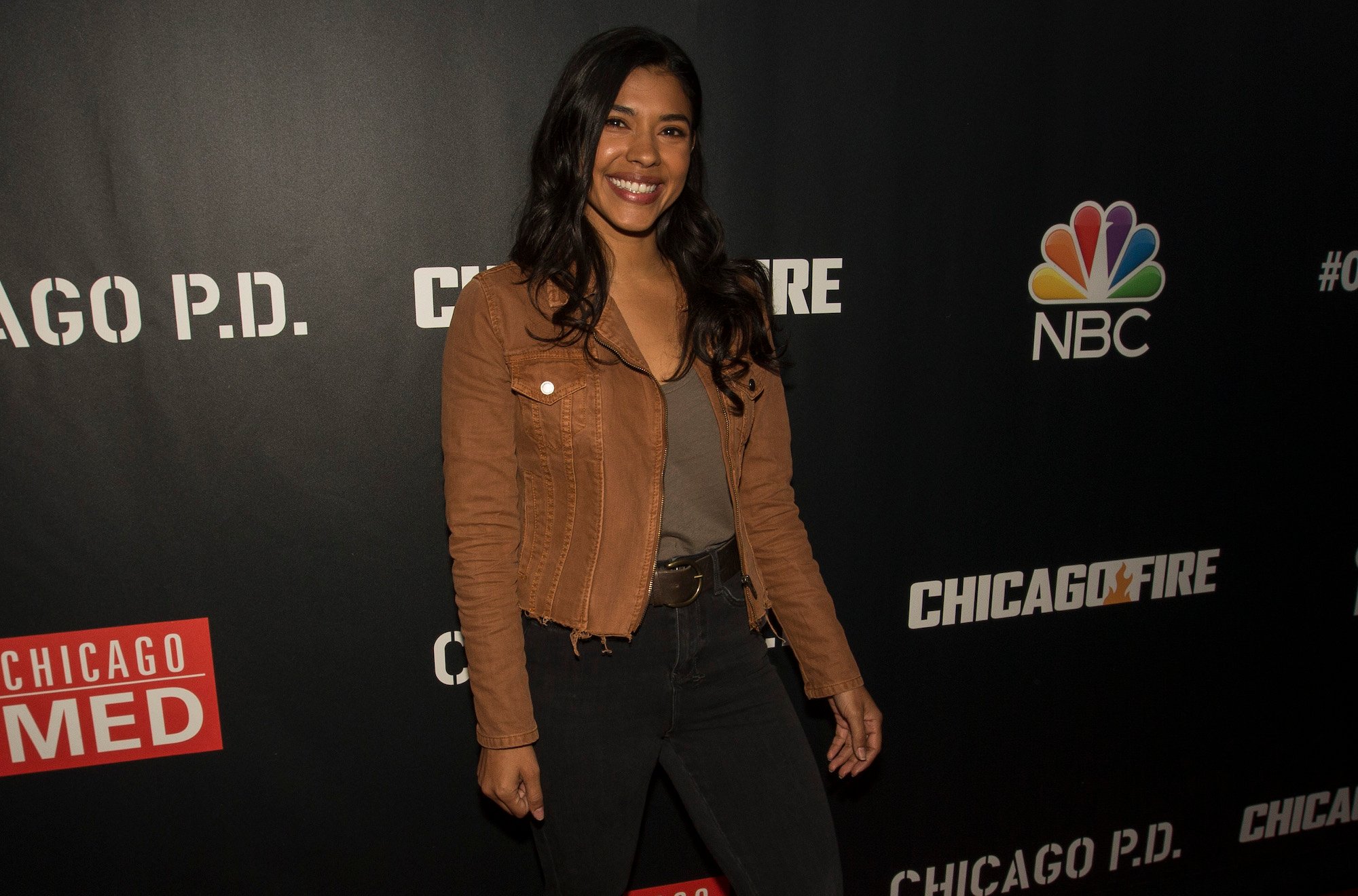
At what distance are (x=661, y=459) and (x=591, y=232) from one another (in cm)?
35

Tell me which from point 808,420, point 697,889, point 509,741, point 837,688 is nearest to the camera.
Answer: point 509,741

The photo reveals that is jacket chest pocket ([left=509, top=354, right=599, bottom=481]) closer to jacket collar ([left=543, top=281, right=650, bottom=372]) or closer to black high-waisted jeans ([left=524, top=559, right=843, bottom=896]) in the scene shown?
jacket collar ([left=543, top=281, right=650, bottom=372])

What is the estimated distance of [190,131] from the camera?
157 centimetres

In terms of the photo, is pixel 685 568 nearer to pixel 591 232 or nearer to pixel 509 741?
pixel 509 741

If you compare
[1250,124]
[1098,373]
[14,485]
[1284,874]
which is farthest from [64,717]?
[1284,874]

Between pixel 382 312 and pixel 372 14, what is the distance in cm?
51

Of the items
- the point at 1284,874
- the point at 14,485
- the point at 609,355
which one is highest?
the point at 609,355

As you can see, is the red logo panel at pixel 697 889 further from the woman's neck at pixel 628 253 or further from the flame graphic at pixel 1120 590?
the woman's neck at pixel 628 253

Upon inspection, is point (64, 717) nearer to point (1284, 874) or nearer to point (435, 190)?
point (435, 190)

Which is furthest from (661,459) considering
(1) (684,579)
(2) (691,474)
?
(1) (684,579)

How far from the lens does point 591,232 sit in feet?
4.42

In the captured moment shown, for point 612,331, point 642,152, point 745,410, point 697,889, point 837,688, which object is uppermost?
point 642,152

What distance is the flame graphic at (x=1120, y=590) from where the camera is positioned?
86.5 inches

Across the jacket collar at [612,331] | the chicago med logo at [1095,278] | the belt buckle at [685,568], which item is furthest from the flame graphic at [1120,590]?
the jacket collar at [612,331]
